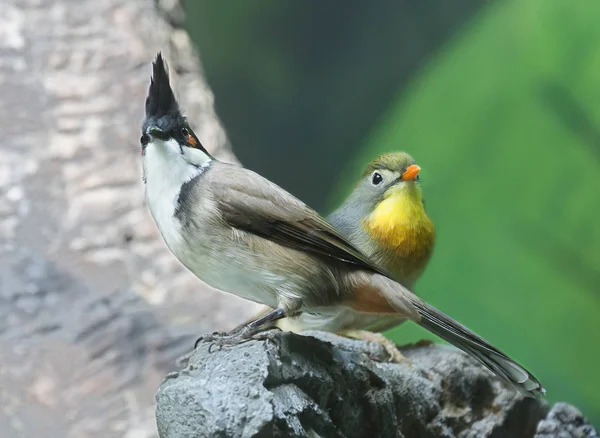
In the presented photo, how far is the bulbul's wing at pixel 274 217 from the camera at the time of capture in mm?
1710

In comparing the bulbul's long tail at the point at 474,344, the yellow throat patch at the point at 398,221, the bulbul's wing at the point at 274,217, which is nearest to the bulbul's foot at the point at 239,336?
the bulbul's wing at the point at 274,217

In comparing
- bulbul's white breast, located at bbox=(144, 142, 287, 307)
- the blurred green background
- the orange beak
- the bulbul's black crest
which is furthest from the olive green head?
the blurred green background

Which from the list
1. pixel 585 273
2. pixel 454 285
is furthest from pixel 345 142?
pixel 585 273

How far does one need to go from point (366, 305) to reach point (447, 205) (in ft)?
4.66

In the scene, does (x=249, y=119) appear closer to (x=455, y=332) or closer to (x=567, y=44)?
(x=567, y=44)

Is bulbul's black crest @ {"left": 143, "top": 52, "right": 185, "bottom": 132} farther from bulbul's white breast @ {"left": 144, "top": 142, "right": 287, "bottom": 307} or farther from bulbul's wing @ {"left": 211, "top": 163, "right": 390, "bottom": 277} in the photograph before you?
bulbul's wing @ {"left": 211, "top": 163, "right": 390, "bottom": 277}

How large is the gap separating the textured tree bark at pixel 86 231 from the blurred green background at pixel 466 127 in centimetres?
52

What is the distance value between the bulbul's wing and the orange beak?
41cm

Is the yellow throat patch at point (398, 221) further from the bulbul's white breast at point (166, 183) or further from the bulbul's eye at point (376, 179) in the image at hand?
the bulbul's white breast at point (166, 183)

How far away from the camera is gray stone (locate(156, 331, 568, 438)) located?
141 centimetres

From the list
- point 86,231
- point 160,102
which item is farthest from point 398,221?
point 86,231

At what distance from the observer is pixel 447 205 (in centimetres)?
313

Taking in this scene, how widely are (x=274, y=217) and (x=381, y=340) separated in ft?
2.47

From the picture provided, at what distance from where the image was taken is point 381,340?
2.30m
